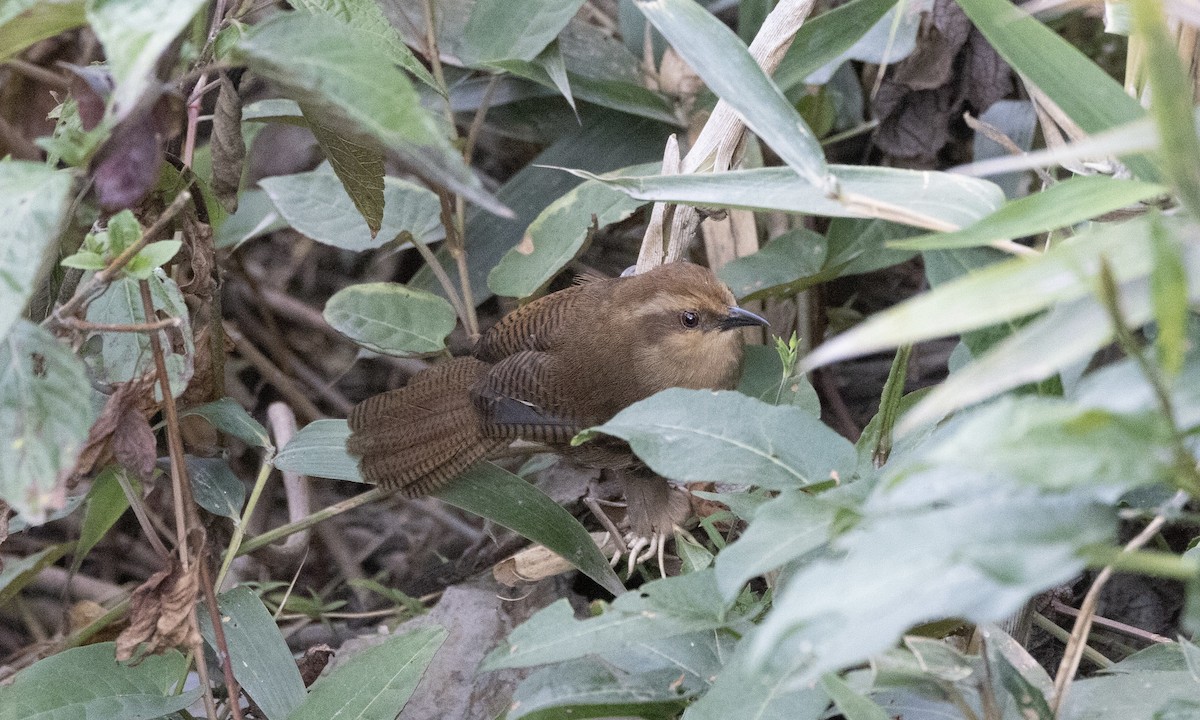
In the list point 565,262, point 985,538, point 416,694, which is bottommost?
point 416,694

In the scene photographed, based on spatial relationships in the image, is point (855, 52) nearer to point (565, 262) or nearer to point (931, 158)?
point (931, 158)

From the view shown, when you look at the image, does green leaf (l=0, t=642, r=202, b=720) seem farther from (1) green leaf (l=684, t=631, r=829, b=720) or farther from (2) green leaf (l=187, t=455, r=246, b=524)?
(1) green leaf (l=684, t=631, r=829, b=720)

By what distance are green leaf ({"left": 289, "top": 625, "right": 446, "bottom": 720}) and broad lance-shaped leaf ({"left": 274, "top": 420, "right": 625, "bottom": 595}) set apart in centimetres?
55

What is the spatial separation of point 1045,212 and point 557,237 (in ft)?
5.99

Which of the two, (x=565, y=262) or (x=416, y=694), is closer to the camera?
(x=416, y=694)

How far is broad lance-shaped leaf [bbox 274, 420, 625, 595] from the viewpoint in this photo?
111 inches

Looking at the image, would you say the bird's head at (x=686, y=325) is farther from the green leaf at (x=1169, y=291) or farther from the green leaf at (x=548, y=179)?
the green leaf at (x=1169, y=291)

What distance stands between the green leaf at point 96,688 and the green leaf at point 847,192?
1342 millimetres

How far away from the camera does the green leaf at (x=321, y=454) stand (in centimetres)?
296

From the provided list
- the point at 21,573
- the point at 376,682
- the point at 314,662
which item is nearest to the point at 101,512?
the point at 21,573

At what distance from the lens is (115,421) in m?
2.20

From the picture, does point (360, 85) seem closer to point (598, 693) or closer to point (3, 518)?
point (598, 693)

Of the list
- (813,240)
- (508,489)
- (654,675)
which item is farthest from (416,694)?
(813,240)

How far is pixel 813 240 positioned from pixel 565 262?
745 millimetres
